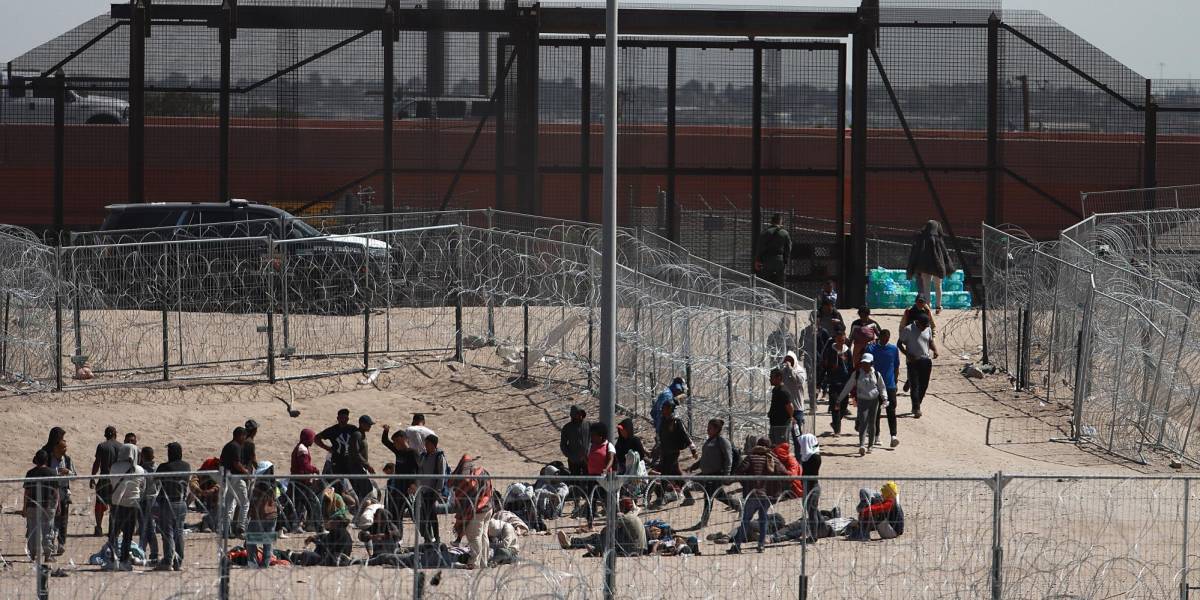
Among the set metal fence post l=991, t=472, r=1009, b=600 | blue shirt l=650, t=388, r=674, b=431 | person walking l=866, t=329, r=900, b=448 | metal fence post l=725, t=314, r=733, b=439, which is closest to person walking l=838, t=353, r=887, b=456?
person walking l=866, t=329, r=900, b=448

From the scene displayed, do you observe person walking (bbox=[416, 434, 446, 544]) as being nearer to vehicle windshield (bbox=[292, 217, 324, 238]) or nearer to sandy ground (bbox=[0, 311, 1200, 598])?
sandy ground (bbox=[0, 311, 1200, 598])

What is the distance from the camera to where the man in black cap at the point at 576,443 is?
601 inches

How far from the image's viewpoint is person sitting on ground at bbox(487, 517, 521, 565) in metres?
11.8

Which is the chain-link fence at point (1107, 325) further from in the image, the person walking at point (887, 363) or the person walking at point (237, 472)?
the person walking at point (237, 472)

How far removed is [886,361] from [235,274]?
7248 millimetres

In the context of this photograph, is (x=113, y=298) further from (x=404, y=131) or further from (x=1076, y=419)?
(x=1076, y=419)

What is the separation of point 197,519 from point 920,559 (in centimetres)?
680

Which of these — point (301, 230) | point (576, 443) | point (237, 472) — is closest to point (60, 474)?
point (237, 472)

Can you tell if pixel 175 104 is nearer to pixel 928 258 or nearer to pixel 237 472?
pixel 928 258

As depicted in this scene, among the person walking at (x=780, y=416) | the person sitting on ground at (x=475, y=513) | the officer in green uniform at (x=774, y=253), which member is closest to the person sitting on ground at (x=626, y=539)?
the person sitting on ground at (x=475, y=513)

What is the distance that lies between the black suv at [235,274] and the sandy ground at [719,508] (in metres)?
0.97

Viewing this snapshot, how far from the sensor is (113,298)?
712 inches

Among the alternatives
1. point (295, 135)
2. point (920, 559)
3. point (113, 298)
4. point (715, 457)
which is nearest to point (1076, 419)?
point (715, 457)

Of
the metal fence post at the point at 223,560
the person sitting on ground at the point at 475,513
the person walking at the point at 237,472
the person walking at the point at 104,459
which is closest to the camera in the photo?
the metal fence post at the point at 223,560
